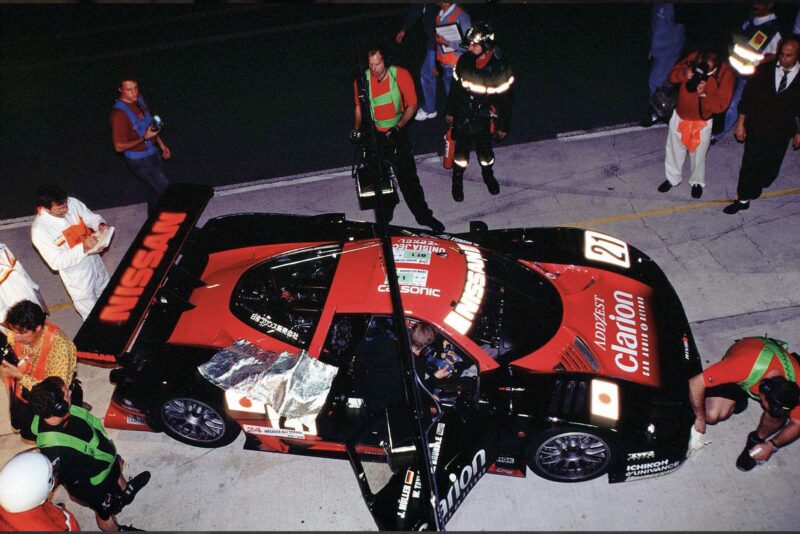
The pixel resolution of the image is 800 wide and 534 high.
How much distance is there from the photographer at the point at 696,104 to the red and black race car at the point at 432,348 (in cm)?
200

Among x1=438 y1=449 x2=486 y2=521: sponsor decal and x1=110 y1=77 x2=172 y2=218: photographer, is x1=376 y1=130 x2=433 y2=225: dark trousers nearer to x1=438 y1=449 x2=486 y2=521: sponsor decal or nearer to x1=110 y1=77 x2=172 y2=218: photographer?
x1=110 y1=77 x2=172 y2=218: photographer

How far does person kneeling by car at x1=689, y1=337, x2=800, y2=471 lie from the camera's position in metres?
4.31

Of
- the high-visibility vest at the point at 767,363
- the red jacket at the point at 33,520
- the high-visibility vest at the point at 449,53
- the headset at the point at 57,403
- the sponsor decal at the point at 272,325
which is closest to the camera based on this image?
the red jacket at the point at 33,520

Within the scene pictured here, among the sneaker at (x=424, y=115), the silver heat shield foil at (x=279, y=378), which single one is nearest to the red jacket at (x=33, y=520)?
the silver heat shield foil at (x=279, y=378)

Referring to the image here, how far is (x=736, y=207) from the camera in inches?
277

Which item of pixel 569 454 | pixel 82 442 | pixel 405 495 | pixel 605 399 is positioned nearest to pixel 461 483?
pixel 405 495

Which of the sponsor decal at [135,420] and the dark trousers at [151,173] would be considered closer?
the sponsor decal at [135,420]

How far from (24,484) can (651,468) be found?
171 inches

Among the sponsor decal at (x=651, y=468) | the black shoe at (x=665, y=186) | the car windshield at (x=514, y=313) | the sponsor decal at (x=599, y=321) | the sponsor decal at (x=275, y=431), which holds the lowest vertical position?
the sponsor decal at (x=651, y=468)

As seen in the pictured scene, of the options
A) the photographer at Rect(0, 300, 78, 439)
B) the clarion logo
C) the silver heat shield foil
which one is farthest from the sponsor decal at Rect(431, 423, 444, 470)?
the photographer at Rect(0, 300, 78, 439)

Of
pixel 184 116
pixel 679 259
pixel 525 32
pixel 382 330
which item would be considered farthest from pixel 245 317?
pixel 525 32

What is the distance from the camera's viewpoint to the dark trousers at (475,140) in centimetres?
670

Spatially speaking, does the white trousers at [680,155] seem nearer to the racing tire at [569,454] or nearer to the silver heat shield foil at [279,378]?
the racing tire at [569,454]

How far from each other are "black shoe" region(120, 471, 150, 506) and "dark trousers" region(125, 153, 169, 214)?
2875 millimetres
